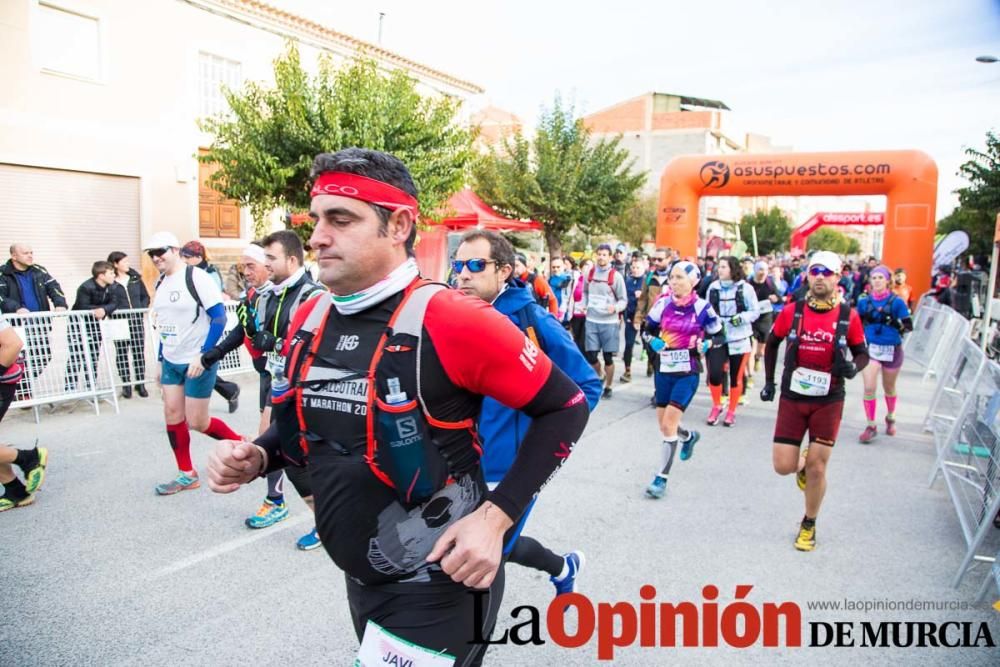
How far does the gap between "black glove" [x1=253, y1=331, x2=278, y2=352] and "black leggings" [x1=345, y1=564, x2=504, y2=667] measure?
2915 millimetres

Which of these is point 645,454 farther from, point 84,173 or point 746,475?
point 84,173

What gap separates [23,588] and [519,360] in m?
3.75

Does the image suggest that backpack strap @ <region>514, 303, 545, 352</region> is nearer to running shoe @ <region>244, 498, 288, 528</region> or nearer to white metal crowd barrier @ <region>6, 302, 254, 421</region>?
running shoe @ <region>244, 498, 288, 528</region>

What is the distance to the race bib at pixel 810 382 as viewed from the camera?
477 centimetres

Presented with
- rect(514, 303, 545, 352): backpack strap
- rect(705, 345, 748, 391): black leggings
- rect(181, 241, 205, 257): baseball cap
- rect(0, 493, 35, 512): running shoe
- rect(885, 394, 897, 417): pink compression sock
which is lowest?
rect(0, 493, 35, 512): running shoe

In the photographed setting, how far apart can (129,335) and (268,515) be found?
5096mm

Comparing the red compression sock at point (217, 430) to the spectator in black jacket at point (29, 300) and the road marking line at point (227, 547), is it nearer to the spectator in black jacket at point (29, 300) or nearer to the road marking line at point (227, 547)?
the road marking line at point (227, 547)

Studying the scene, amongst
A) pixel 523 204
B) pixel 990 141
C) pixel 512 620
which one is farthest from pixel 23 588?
pixel 990 141

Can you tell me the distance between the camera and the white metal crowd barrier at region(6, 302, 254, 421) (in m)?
7.71

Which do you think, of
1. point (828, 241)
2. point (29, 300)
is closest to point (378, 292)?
point (29, 300)

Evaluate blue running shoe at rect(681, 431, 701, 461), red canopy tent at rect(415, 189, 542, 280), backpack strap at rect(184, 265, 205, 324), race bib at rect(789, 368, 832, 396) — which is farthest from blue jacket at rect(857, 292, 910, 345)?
red canopy tent at rect(415, 189, 542, 280)

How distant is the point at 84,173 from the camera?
46.8 feet

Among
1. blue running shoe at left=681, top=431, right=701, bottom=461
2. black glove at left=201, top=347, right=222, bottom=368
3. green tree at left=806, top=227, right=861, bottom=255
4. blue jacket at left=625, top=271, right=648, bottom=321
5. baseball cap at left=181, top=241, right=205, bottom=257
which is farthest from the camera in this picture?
green tree at left=806, top=227, right=861, bottom=255

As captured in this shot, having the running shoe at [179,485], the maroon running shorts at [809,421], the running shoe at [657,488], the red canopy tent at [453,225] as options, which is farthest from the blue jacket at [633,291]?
the running shoe at [179,485]
